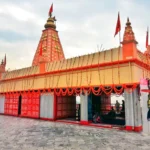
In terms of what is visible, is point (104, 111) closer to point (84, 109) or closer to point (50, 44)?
point (84, 109)

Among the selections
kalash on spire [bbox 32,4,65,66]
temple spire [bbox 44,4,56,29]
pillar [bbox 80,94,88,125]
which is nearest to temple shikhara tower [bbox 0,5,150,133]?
pillar [bbox 80,94,88,125]

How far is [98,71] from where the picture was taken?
12289 mm

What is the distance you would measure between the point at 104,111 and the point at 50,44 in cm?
1172

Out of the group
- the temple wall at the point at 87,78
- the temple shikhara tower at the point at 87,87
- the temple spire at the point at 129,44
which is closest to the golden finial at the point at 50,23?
the temple shikhara tower at the point at 87,87

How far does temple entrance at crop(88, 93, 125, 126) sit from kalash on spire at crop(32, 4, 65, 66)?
8091 mm

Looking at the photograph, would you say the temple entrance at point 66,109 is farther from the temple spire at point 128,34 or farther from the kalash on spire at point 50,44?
the temple spire at point 128,34

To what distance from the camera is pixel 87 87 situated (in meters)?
12.6

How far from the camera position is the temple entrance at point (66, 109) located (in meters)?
15.5

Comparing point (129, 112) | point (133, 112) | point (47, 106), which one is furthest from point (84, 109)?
point (47, 106)

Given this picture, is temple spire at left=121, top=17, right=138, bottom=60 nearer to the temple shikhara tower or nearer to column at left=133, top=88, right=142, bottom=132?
the temple shikhara tower

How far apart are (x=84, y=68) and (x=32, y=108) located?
7.69 m

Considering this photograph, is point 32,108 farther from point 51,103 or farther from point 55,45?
point 55,45

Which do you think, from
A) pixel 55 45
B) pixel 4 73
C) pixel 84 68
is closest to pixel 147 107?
pixel 84 68

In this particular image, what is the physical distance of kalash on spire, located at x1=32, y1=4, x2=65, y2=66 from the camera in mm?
21709
